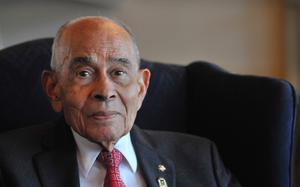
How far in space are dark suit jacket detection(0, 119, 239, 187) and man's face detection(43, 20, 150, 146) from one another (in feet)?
0.34

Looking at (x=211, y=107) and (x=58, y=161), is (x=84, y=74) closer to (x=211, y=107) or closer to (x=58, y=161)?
(x=58, y=161)

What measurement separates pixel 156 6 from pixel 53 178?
153 centimetres

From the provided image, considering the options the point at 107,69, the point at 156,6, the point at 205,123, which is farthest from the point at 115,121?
the point at 156,6

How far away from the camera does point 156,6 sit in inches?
98.5

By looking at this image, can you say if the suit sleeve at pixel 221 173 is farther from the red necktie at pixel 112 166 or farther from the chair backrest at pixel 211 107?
the red necktie at pixel 112 166

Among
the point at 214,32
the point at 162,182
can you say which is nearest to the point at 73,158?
the point at 162,182

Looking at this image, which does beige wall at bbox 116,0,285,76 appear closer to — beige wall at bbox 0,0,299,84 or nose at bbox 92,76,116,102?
beige wall at bbox 0,0,299,84

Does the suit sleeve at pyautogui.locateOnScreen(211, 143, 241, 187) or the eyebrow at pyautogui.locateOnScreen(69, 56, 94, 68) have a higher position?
the eyebrow at pyautogui.locateOnScreen(69, 56, 94, 68)

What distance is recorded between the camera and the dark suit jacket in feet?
3.85

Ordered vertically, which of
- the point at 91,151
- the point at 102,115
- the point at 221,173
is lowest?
the point at 221,173

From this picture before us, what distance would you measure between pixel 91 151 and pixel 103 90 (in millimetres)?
193

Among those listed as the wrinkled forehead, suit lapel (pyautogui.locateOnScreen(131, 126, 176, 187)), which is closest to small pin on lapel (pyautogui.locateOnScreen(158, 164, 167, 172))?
suit lapel (pyautogui.locateOnScreen(131, 126, 176, 187))

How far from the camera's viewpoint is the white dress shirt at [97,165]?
1.21 meters

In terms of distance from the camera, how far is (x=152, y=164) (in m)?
1.31
